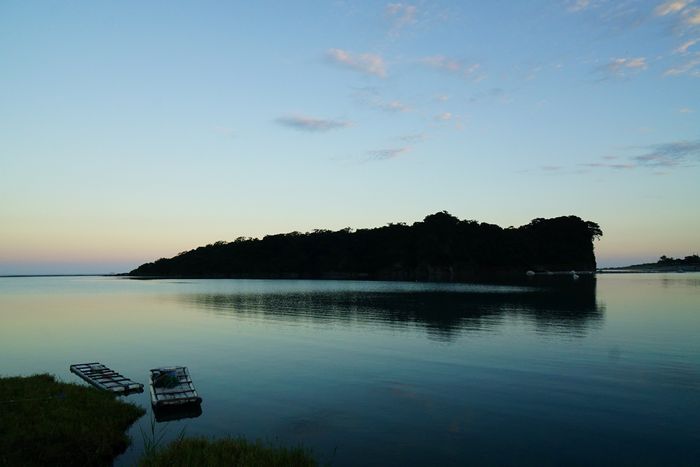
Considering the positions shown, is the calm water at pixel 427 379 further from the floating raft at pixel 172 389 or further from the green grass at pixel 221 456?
the green grass at pixel 221 456

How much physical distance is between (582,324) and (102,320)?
6604 cm

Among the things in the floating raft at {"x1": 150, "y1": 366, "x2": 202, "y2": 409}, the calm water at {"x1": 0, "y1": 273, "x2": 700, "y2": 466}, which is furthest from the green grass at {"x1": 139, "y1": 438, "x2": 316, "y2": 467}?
the floating raft at {"x1": 150, "y1": 366, "x2": 202, "y2": 409}

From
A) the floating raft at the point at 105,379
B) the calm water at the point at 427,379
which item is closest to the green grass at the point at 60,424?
the calm water at the point at 427,379

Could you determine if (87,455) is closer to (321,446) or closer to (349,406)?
(321,446)

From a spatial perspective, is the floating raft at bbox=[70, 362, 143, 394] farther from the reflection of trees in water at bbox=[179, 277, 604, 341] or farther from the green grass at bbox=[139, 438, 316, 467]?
the reflection of trees in water at bbox=[179, 277, 604, 341]

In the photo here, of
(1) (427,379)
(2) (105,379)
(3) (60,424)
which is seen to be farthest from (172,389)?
(1) (427,379)

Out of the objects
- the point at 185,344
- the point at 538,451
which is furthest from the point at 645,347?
the point at 185,344

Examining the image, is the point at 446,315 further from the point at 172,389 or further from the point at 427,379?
the point at 172,389

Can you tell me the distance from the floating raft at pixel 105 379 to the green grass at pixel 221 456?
12642 millimetres

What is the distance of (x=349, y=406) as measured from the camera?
2631 cm

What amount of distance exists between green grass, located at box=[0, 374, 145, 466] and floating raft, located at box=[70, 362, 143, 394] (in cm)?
199

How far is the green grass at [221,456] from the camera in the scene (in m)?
16.1

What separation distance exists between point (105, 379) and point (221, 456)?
17923 mm

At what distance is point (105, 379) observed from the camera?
3097cm
